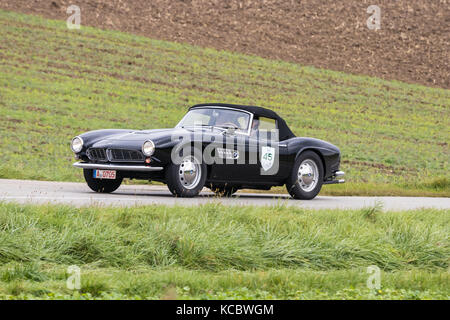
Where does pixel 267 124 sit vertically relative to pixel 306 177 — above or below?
above

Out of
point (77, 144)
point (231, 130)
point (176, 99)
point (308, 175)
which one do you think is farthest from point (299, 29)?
point (77, 144)

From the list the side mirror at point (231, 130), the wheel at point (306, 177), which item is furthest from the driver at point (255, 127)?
the wheel at point (306, 177)

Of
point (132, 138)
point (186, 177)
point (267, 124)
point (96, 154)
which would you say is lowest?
point (186, 177)

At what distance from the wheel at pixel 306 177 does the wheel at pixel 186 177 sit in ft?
6.38

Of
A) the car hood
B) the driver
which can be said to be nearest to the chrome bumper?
the car hood

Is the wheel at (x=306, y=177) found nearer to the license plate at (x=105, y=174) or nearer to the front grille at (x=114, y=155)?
the front grille at (x=114, y=155)

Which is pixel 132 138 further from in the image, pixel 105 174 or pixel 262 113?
pixel 262 113

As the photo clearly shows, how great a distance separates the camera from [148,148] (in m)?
10.1

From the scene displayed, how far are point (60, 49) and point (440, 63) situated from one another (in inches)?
854

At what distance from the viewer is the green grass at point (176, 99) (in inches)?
740

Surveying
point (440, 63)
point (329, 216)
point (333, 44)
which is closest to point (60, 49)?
point (333, 44)

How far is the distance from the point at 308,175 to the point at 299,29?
3225 centimetres
